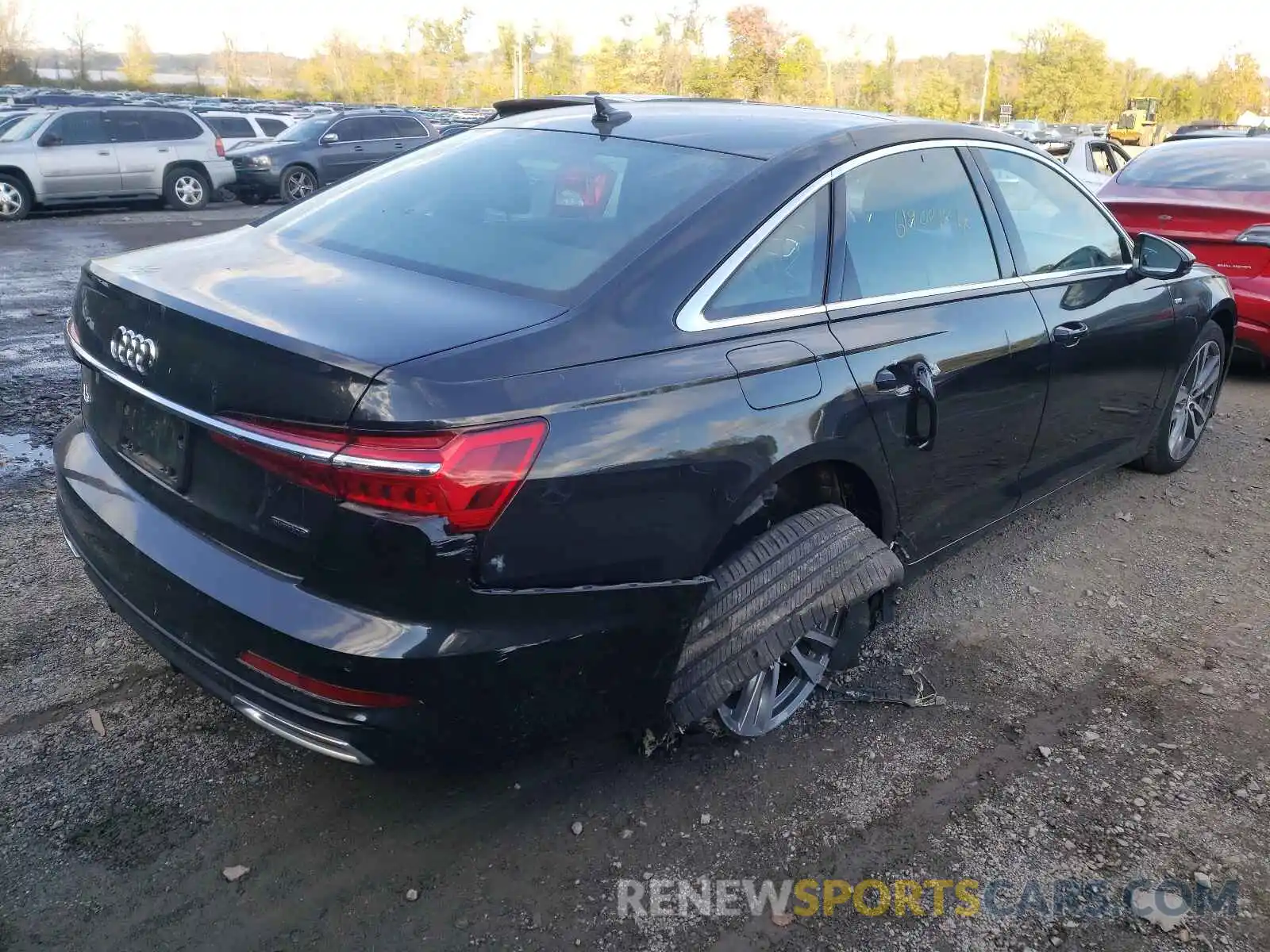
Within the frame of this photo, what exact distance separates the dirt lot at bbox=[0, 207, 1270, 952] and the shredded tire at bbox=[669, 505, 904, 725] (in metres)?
0.37

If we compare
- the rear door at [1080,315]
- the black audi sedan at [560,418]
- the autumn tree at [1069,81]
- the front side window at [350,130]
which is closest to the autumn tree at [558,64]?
the autumn tree at [1069,81]

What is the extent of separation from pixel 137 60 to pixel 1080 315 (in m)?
79.9

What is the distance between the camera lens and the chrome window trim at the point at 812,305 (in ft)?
8.24

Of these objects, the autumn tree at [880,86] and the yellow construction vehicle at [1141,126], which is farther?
the autumn tree at [880,86]

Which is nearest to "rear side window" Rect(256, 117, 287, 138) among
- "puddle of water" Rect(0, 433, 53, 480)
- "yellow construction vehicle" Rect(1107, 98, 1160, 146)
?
"puddle of water" Rect(0, 433, 53, 480)

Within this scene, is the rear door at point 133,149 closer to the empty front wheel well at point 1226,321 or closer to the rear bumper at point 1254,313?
the rear bumper at point 1254,313

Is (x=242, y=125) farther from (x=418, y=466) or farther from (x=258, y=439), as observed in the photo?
(x=418, y=466)

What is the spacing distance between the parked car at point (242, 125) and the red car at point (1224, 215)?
62.4 ft

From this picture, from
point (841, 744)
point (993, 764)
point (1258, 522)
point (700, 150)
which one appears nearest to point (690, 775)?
point (841, 744)

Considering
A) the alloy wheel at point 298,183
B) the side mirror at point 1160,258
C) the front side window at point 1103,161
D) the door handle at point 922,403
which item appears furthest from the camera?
the alloy wheel at point 298,183

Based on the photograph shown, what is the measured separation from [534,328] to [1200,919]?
207 cm

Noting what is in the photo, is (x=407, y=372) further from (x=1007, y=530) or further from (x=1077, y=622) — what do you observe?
(x=1007, y=530)

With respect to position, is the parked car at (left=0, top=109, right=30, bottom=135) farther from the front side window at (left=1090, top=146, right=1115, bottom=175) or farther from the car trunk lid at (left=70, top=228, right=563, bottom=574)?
the car trunk lid at (left=70, top=228, right=563, bottom=574)

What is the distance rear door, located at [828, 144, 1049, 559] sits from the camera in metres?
2.98
